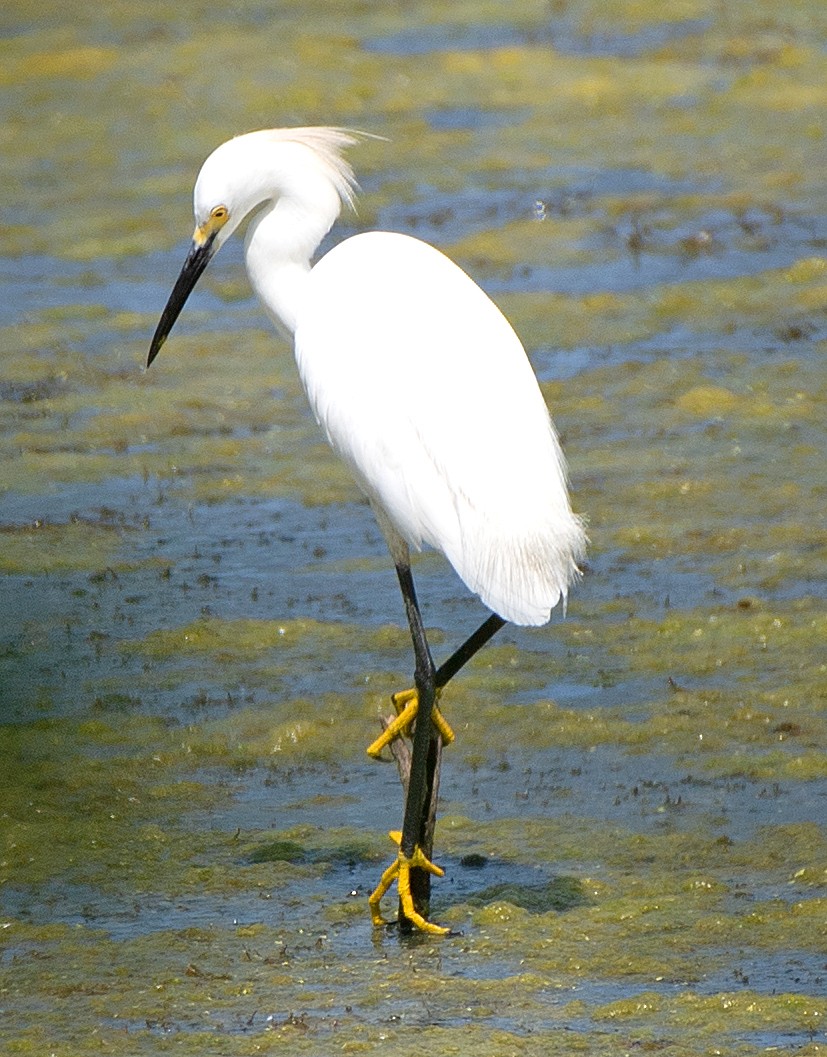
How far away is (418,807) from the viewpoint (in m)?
3.53

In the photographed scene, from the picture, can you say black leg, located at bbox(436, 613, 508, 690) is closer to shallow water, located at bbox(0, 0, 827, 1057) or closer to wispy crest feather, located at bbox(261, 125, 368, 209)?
shallow water, located at bbox(0, 0, 827, 1057)

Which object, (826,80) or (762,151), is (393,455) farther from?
(826,80)

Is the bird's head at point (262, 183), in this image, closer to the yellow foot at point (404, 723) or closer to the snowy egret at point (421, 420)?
the snowy egret at point (421, 420)

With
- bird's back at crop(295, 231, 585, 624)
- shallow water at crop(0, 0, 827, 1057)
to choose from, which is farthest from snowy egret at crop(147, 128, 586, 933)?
shallow water at crop(0, 0, 827, 1057)

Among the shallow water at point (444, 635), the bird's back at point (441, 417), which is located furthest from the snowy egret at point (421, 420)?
the shallow water at point (444, 635)

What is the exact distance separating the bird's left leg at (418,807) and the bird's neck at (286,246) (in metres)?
0.67

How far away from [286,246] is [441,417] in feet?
2.01

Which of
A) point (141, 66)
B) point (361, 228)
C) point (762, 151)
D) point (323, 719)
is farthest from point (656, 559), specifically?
point (141, 66)

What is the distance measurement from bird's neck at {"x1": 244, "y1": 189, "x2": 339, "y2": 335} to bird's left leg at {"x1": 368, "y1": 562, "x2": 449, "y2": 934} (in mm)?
672

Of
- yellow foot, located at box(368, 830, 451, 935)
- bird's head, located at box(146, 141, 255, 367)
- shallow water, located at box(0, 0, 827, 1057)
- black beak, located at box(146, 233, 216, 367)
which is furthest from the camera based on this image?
black beak, located at box(146, 233, 216, 367)

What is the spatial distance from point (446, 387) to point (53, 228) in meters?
6.10

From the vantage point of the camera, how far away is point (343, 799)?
13.9ft

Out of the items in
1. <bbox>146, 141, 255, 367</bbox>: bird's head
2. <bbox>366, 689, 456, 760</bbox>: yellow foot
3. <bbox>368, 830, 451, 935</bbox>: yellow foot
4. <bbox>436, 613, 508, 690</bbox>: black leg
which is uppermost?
<bbox>146, 141, 255, 367</bbox>: bird's head

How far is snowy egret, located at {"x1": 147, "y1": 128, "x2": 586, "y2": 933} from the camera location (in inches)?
136
